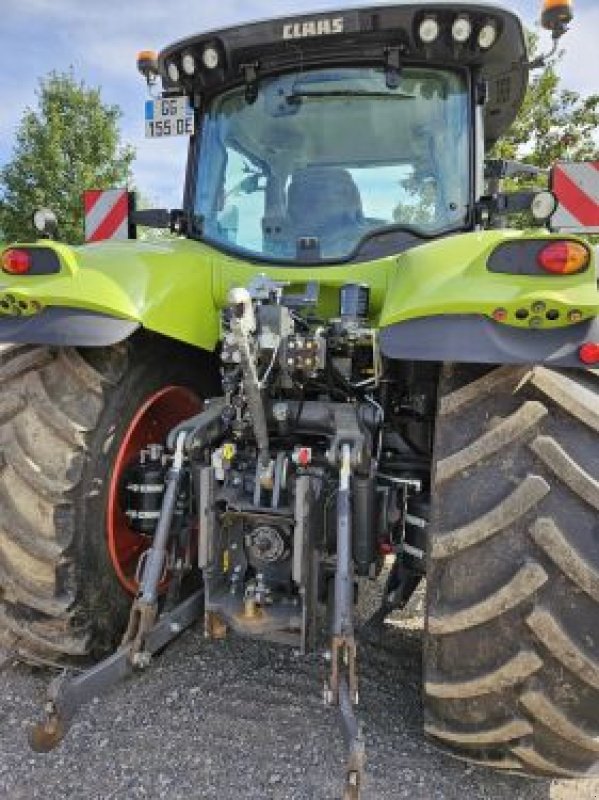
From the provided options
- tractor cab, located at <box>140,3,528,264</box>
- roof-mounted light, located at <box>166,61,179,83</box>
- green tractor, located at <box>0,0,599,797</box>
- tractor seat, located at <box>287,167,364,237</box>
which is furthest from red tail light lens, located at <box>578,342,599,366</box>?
roof-mounted light, located at <box>166,61,179,83</box>

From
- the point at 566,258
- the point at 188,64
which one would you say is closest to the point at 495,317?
the point at 566,258

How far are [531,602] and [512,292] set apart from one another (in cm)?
78

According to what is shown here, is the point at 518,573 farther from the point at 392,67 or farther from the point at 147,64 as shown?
the point at 147,64

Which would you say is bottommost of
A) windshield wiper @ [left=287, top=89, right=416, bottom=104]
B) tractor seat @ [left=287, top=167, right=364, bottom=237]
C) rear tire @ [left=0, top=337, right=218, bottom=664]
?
rear tire @ [left=0, top=337, right=218, bottom=664]

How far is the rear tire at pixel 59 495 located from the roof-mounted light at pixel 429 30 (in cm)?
156

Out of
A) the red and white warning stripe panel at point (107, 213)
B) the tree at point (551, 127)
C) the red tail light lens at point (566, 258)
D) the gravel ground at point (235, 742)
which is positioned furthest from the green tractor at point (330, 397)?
the tree at point (551, 127)

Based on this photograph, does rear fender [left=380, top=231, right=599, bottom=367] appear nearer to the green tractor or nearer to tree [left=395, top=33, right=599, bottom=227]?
the green tractor

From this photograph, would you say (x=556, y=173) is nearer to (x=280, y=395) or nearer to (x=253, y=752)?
(x=280, y=395)

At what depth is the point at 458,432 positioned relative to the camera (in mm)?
2117

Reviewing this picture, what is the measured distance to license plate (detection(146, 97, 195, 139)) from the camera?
10.8 feet

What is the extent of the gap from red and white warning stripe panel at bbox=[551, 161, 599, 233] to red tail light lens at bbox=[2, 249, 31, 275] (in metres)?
2.21

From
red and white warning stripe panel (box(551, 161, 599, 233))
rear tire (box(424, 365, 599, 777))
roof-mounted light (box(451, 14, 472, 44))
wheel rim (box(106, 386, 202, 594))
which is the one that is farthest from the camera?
red and white warning stripe panel (box(551, 161, 599, 233))

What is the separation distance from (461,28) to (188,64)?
3.62 feet

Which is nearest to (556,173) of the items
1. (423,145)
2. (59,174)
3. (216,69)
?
(423,145)
